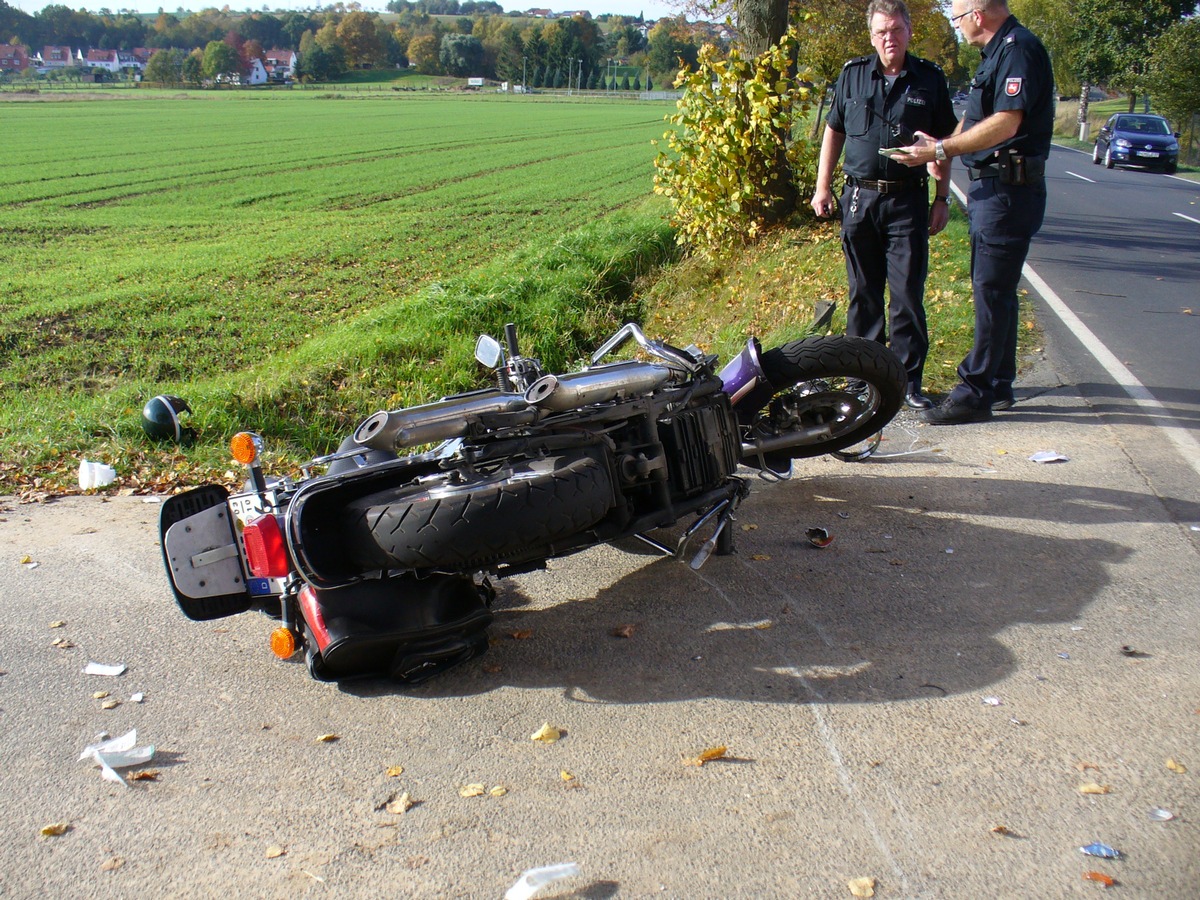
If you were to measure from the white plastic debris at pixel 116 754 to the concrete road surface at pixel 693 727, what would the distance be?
34mm

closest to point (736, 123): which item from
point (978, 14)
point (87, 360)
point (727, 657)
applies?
point (978, 14)

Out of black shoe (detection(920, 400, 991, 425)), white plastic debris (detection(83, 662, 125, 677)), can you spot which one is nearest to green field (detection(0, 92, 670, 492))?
white plastic debris (detection(83, 662, 125, 677))

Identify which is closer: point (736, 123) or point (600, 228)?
point (736, 123)

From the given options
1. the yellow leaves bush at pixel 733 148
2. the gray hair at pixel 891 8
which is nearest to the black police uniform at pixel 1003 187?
the gray hair at pixel 891 8

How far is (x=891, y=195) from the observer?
628cm

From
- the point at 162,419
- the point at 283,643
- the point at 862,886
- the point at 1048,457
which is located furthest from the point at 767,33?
the point at 862,886

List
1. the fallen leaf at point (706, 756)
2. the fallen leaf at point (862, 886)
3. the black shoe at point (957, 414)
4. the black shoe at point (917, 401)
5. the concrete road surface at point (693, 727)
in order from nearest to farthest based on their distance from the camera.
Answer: the fallen leaf at point (862, 886) → the concrete road surface at point (693, 727) → the fallen leaf at point (706, 756) → the black shoe at point (957, 414) → the black shoe at point (917, 401)

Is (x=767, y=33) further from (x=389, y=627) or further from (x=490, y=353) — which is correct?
(x=389, y=627)

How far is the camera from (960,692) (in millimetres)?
3484

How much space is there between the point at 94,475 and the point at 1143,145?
29.7m

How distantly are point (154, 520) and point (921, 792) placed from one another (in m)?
4.01

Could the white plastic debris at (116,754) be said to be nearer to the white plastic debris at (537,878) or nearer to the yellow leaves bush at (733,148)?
the white plastic debris at (537,878)

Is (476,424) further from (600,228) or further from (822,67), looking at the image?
(822,67)

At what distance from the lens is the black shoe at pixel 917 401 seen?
648cm
